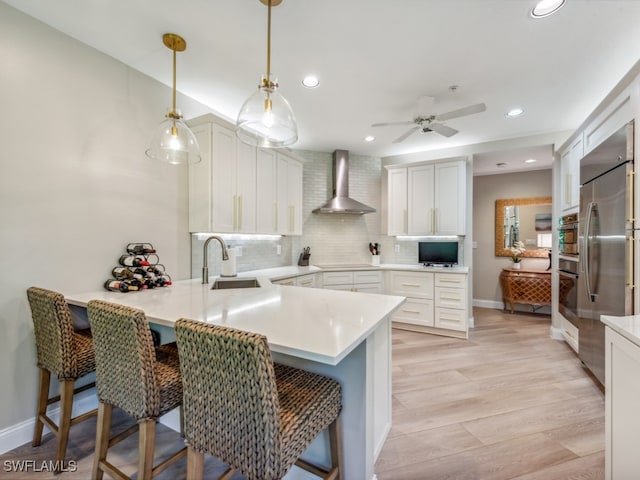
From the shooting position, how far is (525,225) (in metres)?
5.16

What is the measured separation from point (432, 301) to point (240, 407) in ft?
11.7

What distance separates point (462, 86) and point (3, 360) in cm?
396

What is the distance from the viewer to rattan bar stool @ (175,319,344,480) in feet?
2.91

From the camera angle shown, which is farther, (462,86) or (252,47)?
(462,86)

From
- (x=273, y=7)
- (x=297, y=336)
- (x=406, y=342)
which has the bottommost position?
(x=406, y=342)

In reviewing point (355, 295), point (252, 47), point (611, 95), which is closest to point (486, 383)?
point (355, 295)

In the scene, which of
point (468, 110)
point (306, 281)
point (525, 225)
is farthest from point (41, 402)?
point (525, 225)

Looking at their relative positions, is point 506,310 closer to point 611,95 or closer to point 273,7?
point 611,95

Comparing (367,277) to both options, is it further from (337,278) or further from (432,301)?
(432,301)

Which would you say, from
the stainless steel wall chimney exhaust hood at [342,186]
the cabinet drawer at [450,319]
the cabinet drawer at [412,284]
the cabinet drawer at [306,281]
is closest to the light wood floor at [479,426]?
the cabinet drawer at [450,319]

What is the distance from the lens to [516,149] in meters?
3.99

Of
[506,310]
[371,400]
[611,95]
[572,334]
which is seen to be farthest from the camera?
[506,310]

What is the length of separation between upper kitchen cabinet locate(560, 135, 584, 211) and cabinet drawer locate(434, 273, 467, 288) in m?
1.42

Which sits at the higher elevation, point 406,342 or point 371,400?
point 371,400
